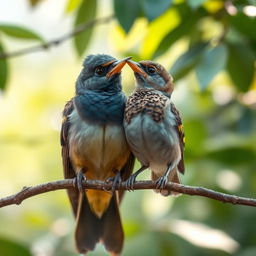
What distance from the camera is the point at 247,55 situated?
5512 millimetres

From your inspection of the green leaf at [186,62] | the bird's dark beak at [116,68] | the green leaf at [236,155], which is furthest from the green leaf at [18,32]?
the green leaf at [236,155]

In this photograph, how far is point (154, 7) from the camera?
15.6 ft

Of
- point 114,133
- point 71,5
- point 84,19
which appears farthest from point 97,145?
point 71,5

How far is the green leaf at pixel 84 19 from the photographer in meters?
5.76

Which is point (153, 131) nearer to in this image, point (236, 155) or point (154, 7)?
point (154, 7)

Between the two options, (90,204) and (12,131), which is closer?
(90,204)

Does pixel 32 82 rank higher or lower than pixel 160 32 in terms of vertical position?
higher

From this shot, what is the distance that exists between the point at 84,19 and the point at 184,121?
4.75 feet

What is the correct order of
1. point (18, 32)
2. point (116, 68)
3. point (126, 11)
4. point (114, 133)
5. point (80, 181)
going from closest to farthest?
point (80, 181) < point (126, 11) < point (114, 133) < point (116, 68) < point (18, 32)

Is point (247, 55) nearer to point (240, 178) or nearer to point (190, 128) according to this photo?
point (190, 128)

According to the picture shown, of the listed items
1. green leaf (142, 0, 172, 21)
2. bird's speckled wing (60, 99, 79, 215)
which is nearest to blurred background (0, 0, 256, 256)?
green leaf (142, 0, 172, 21)

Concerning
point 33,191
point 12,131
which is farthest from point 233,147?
point 12,131

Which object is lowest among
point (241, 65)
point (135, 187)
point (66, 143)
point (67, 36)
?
point (135, 187)

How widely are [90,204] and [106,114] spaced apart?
1.04 metres
